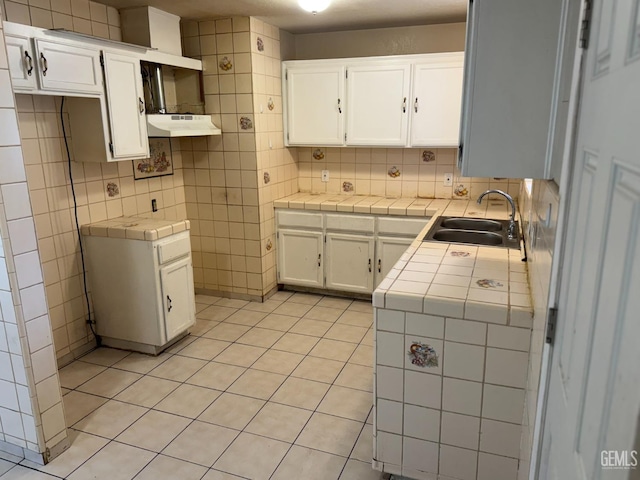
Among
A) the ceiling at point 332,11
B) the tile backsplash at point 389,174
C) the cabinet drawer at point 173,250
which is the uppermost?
the ceiling at point 332,11

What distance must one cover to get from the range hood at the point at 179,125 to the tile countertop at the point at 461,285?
6.25ft

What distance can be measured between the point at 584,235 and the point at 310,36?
384 cm

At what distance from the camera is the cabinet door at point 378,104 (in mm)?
3711

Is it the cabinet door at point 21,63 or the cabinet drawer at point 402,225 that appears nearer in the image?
the cabinet door at point 21,63

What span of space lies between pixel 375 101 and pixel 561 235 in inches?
117

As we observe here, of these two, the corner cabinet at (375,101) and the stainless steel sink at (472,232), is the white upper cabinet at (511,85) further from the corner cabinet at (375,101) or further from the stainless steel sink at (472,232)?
the corner cabinet at (375,101)

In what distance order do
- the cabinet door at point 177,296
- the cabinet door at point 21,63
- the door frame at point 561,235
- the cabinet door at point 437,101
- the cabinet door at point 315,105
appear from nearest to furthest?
the door frame at point 561,235, the cabinet door at point 21,63, the cabinet door at point 177,296, the cabinet door at point 437,101, the cabinet door at point 315,105

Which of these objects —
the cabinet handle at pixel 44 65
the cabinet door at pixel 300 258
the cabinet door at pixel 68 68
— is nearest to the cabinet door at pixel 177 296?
the cabinet door at pixel 300 258

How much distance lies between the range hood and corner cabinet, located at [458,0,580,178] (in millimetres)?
2263

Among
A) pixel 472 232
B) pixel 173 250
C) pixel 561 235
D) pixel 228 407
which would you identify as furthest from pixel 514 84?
pixel 173 250

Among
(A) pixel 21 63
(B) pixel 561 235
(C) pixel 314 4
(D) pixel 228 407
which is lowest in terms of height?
(D) pixel 228 407

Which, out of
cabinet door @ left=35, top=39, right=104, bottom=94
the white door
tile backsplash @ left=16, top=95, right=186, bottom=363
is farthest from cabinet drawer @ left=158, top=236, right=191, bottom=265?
the white door

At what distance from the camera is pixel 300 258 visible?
13.5 feet

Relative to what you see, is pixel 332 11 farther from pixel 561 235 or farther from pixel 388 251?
pixel 561 235
